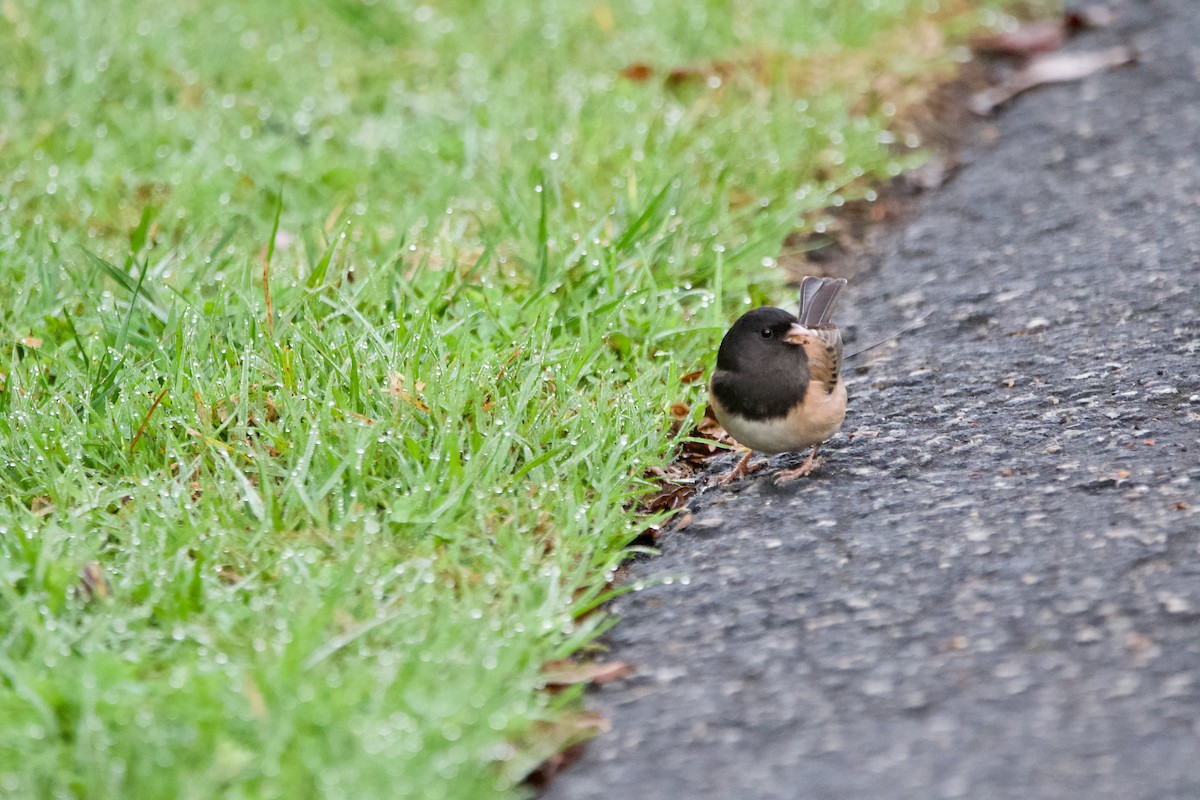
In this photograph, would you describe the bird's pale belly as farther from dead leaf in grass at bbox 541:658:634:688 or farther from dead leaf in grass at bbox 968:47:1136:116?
dead leaf in grass at bbox 968:47:1136:116

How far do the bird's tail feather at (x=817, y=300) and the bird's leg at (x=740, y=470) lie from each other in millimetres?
446

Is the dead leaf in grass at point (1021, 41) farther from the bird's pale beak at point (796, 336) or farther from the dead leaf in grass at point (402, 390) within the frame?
the dead leaf in grass at point (402, 390)

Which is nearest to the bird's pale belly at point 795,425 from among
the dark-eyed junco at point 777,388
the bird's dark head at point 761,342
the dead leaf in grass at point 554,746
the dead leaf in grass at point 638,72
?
the dark-eyed junco at point 777,388

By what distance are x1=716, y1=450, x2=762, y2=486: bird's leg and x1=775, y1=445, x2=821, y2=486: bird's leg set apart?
0.10 m

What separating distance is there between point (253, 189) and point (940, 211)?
2610 millimetres

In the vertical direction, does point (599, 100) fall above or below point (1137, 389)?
above

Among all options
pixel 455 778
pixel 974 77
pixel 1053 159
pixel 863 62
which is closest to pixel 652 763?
pixel 455 778

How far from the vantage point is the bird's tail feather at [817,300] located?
3793 mm

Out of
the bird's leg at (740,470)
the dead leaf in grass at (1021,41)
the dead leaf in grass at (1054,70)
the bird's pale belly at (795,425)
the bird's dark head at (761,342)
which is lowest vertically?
the bird's leg at (740,470)

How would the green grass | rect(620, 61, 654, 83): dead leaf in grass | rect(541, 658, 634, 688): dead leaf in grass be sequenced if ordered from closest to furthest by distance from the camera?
the green grass → rect(541, 658, 634, 688): dead leaf in grass → rect(620, 61, 654, 83): dead leaf in grass

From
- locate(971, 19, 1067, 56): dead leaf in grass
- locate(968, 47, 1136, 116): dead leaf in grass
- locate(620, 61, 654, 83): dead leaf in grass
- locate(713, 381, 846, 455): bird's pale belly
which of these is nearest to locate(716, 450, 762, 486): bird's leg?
locate(713, 381, 846, 455): bird's pale belly

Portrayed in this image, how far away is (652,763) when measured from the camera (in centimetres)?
233

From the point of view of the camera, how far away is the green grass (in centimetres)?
236

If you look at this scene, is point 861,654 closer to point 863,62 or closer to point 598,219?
point 598,219
